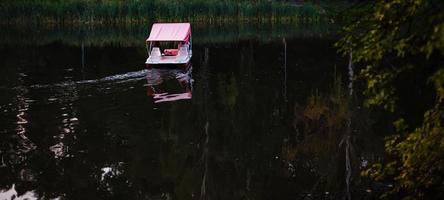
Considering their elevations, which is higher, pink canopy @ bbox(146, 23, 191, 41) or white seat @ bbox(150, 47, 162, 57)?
pink canopy @ bbox(146, 23, 191, 41)

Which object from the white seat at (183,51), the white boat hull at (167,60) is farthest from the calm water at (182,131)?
the white seat at (183,51)

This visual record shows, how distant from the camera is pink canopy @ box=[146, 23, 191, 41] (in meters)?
34.1

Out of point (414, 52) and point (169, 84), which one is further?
point (169, 84)

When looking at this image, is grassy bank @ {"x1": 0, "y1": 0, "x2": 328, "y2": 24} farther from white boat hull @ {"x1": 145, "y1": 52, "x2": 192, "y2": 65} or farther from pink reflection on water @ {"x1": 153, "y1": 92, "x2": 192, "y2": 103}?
pink reflection on water @ {"x1": 153, "y1": 92, "x2": 192, "y2": 103}

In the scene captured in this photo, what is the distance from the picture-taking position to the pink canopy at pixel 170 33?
34094mm

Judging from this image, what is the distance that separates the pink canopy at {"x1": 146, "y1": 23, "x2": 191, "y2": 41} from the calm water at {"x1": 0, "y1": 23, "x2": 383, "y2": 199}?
1.89m

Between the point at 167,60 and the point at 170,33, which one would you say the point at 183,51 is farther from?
the point at 167,60

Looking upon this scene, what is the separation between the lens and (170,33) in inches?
1393

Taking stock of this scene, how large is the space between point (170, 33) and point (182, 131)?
1777cm

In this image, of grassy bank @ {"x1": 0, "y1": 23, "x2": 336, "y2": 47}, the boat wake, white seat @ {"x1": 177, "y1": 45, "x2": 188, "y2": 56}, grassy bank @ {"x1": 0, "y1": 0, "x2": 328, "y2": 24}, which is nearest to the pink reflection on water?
the boat wake

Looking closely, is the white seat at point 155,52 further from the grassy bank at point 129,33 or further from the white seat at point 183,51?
the grassy bank at point 129,33

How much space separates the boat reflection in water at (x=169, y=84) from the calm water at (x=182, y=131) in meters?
0.05

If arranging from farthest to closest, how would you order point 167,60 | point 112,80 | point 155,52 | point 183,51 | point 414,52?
point 183,51, point 155,52, point 167,60, point 112,80, point 414,52

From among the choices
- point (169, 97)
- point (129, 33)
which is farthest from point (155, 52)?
point (129, 33)
